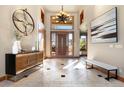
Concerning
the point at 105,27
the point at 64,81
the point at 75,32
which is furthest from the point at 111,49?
the point at 75,32

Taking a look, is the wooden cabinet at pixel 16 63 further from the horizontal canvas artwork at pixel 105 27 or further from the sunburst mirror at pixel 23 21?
the horizontal canvas artwork at pixel 105 27

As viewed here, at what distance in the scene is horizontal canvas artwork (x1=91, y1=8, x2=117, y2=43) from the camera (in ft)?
16.9

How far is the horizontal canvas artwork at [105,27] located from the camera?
5164 millimetres

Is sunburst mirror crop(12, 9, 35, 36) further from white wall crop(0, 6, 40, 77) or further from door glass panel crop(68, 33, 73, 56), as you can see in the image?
door glass panel crop(68, 33, 73, 56)

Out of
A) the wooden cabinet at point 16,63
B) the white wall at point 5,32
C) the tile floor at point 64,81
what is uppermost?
the white wall at point 5,32

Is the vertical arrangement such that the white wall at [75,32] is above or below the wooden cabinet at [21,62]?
above

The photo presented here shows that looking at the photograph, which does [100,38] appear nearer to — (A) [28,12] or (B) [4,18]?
(A) [28,12]

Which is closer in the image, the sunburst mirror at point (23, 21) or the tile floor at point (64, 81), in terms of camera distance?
the tile floor at point (64, 81)

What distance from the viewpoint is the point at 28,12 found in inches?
267

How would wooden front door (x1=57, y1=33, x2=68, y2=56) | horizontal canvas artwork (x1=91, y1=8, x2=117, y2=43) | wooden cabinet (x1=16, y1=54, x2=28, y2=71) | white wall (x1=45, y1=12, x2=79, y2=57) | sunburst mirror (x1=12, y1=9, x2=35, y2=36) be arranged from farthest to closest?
A: wooden front door (x1=57, y1=33, x2=68, y2=56)
white wall (x1=45, y1=12, x2=79, y2=57)
sunburst mirror (x1=12, y1=9, x2=35, y2=36)
horizontal canvas artwork (x1=91, y1=8, x2=117, y2=43)
wooden cabinet (x1=16, y1=54, x2=28, y2=71)

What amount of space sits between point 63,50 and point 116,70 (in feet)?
28.4

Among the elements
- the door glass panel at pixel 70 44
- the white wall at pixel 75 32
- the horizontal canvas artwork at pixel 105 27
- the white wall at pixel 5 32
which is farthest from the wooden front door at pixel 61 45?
the white wall at pixel 5 32

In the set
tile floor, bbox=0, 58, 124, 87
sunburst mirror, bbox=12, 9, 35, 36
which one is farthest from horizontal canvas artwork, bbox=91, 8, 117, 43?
sunburst mirror, bbox=12, 9, 35, 36
